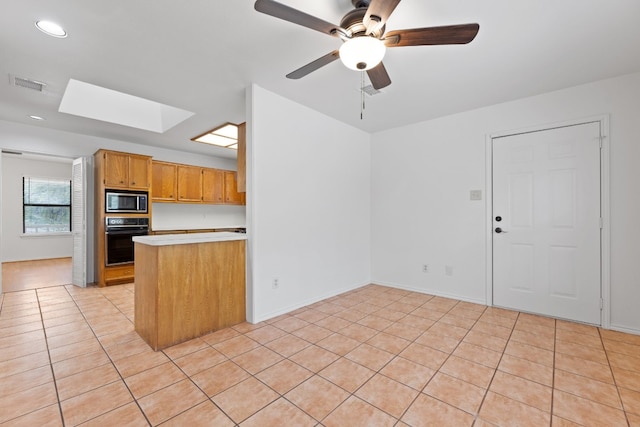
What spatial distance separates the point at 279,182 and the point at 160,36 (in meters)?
1.67

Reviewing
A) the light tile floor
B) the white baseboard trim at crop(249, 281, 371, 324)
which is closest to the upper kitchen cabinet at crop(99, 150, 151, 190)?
the light tile floor

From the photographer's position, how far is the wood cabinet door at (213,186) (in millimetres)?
6152

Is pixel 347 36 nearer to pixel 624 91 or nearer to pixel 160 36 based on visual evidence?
pixel 160 36

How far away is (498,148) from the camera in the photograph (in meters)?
3.49

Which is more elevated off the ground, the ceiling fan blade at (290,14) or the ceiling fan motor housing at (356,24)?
the ceiling fan motor housing at (356,24)

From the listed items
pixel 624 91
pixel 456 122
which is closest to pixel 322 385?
pixel 456 122

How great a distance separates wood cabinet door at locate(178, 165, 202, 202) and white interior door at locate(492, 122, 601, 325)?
5430mm

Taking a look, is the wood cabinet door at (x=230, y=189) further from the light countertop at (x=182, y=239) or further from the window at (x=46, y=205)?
the window at (x=46, y=205)

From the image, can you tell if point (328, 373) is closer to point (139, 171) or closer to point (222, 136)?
point (222, 136)

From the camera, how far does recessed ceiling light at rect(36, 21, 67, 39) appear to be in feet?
6.68

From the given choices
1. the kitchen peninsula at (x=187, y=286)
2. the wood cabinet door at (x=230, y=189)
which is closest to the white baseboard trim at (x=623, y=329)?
the kitchen peninsula at (x=187, y=286)

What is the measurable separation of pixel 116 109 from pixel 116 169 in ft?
3.34

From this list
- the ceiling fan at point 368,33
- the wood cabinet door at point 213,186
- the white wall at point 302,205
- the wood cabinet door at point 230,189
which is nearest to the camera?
the ceiling fan at point 368,33

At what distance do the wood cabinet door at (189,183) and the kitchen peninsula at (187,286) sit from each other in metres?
3.22
